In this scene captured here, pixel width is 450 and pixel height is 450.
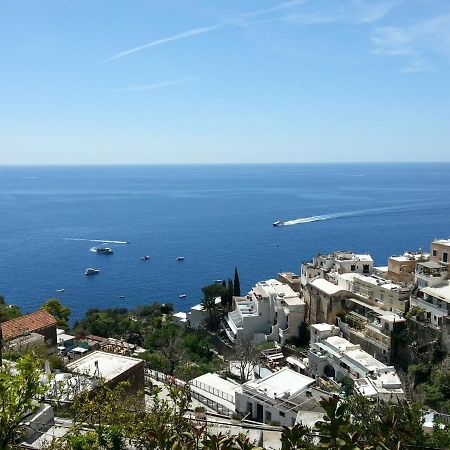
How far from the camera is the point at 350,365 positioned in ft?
84.4

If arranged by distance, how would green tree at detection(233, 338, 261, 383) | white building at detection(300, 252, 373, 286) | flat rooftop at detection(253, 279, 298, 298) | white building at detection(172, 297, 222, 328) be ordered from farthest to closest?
1. white building at detection(172, 297, 222, 328)
2. flat rooftop at detection(253, 279, 298, 298)
3. white building at detection(300, 252, 373, 286)
4. green tree at detection(233, 338, 261, 383)

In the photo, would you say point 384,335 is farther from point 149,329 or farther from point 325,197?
point 325,197

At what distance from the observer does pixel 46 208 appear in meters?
119

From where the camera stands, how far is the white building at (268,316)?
113ft

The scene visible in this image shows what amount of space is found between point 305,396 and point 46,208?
108178mm

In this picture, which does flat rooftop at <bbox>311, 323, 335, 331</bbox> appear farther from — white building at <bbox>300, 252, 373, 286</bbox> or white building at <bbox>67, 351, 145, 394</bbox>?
white building at <bbox>67, 351, 145, 394</bbox>

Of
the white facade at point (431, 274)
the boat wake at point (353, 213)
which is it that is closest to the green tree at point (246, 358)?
the white facade at point (431, 274)

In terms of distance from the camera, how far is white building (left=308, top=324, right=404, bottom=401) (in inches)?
885

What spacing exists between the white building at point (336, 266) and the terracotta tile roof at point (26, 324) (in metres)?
17.8

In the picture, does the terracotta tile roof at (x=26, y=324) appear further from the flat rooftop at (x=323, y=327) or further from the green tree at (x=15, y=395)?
the green tree at (x=15, y=395)

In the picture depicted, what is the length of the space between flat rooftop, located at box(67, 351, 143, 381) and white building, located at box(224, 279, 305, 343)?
15790 millimetres

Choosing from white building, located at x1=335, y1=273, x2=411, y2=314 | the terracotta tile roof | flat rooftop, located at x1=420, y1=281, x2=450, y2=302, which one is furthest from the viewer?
white building, located at x1=335, y1=273, x2=411, y2=314

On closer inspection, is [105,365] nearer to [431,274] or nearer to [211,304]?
[431,274]

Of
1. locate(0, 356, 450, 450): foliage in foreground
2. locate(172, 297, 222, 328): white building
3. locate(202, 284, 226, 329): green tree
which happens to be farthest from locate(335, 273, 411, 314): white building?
locate(0, 356, 450, 450): foliage in foreground
